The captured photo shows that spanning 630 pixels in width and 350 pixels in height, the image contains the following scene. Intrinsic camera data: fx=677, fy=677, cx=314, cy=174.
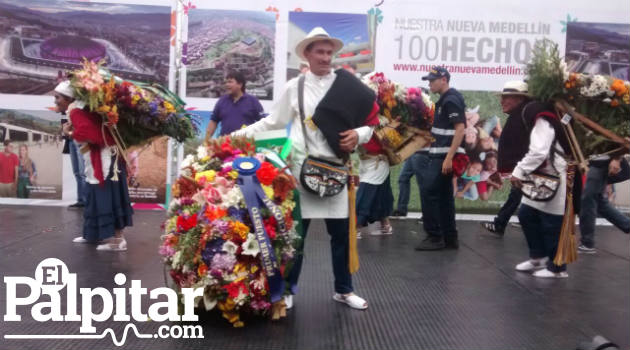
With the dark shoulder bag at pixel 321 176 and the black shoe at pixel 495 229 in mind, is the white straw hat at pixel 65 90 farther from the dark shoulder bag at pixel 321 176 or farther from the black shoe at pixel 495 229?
the black shoe at pixel 495 229

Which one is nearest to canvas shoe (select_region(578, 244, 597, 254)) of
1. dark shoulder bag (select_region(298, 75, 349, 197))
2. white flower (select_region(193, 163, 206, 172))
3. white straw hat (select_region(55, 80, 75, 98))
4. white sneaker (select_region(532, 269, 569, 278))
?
white sneaker (select_region(532, 269, 569, 278))

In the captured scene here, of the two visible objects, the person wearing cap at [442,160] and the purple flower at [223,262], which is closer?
the purple flower at [223,262]

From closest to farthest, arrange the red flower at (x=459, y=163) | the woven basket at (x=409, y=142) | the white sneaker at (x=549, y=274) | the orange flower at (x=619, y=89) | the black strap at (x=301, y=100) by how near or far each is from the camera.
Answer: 1. the black strap at (x=301, y=100)
2. the orange flower at (x=619, y=89)
3. the white sneaker at (x=549, y=274)
4. the red flower at (x=459, y=163)
5. the woven basket at (x=409, y=142)

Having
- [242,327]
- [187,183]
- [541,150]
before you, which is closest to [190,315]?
[242,327]

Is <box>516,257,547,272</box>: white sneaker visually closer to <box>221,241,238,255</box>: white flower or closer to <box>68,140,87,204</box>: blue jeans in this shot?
<box>221,241,238,255</box>: white flower

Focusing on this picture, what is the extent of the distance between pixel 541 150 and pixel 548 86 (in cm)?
57

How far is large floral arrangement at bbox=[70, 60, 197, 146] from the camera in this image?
21.1 ft

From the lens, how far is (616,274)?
22.2 ft

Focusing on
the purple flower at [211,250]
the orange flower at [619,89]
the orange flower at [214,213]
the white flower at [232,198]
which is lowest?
the purple flower at [211,250]

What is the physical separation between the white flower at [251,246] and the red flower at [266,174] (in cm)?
38

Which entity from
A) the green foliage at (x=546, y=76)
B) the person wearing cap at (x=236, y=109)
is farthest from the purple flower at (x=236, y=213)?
the person wearing cap at (x=236, y=109)

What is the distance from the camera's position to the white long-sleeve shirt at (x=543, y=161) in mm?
6043

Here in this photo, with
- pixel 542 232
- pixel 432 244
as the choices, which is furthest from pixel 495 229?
pixel 542 232

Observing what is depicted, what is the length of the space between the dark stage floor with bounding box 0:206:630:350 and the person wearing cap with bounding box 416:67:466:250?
0.25 meters
